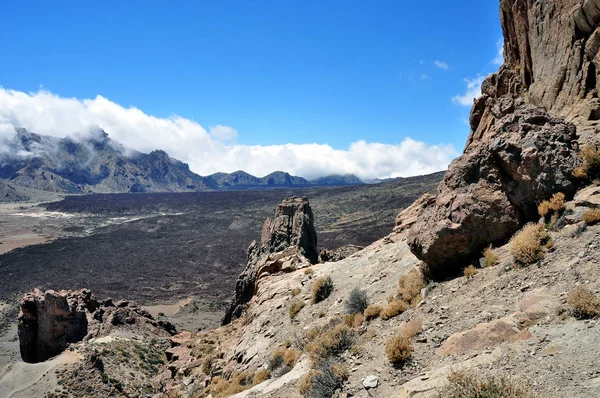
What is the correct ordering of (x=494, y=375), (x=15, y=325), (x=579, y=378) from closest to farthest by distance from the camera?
(x=579, y=378)
(x=494, y=375)
(x=15, y=325)

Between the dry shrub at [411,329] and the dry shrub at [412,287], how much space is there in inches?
51.3

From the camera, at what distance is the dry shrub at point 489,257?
847 cm

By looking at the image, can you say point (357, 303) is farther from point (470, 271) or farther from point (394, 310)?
point (470, 271)

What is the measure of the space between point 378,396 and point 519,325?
8.69 ft

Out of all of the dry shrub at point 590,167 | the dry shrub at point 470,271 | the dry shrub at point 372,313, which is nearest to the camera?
the dry shrub at point 590,167

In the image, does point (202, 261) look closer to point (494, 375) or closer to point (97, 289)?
point (97, 289)

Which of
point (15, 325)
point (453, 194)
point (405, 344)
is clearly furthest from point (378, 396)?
point (15, 325)

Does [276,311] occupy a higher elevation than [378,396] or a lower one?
lower

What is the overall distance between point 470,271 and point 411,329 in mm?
2169

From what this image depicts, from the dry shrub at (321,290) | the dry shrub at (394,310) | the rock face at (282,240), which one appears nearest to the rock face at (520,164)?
the dry shrub at (394,310)

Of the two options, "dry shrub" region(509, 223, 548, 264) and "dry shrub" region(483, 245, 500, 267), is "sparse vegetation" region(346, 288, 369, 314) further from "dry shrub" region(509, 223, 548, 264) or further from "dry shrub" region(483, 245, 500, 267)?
"dry shrub" region(509, 223, 548, 264)

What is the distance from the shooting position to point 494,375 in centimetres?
536

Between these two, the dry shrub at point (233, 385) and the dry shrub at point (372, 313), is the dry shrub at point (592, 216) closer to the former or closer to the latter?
the dry shrub at point (372, 313)

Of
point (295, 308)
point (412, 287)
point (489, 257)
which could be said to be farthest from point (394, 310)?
point (295, 308)
